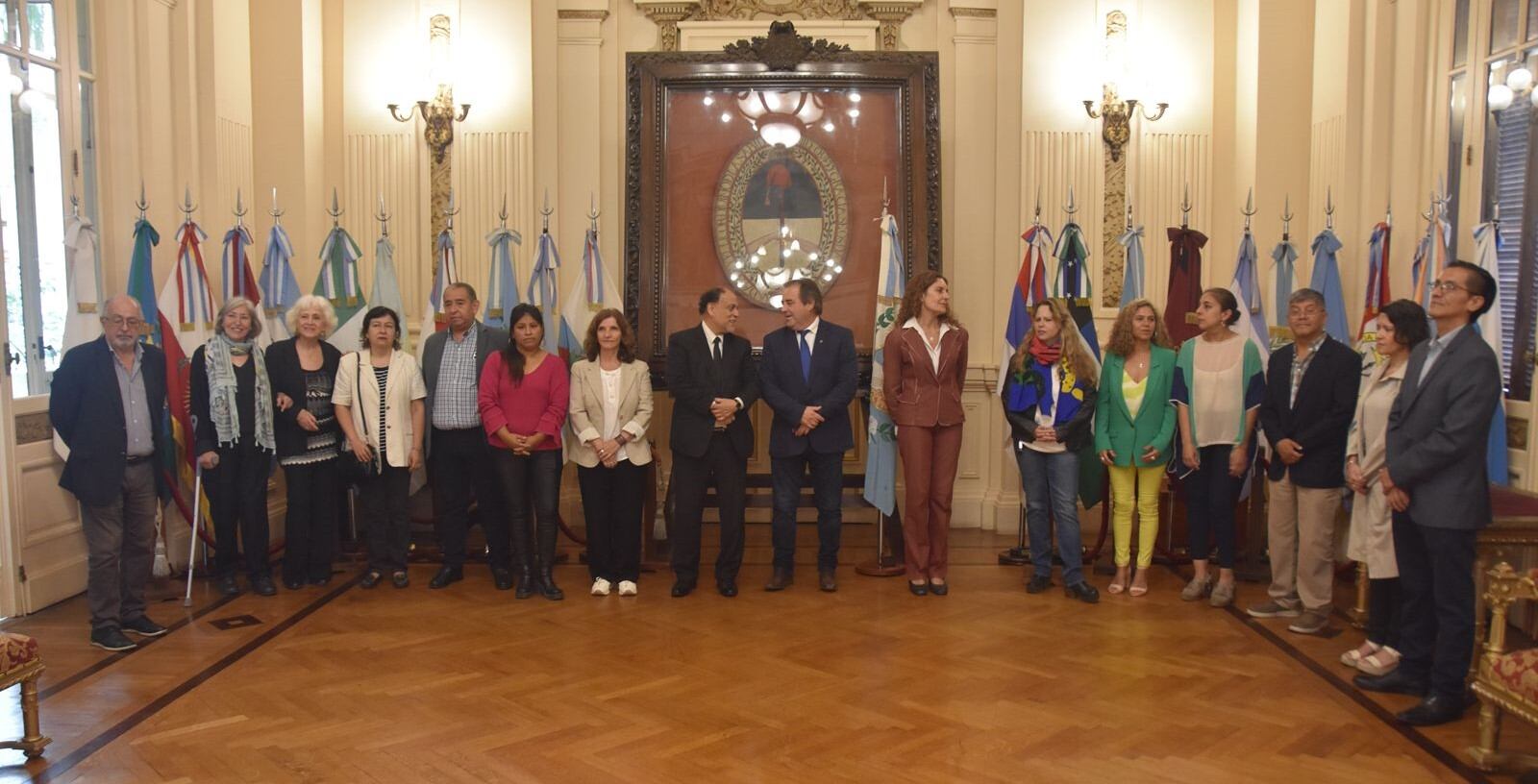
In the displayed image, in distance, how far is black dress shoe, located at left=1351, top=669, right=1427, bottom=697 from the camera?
420 centimetres

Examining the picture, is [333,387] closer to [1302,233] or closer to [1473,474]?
[1473,474]

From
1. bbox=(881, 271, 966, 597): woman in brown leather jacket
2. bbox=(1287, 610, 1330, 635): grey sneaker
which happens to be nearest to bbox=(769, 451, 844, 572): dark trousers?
bbox=(881, 271, 966, 597): woman in brown leather jacket

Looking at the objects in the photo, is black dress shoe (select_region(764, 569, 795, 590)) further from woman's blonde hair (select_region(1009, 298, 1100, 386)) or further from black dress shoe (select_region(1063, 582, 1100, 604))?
woman's blonde hair (select_region(1009, 298, 1100, 386))

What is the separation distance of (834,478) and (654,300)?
202 centimetres

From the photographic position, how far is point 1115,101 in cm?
747

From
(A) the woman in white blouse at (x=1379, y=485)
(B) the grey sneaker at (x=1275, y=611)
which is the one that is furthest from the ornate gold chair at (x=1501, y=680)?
(B) the grey sneaker at (x=1275, y=611)

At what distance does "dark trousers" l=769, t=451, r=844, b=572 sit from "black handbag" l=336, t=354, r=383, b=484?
2.03 meters

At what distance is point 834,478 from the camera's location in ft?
19.5

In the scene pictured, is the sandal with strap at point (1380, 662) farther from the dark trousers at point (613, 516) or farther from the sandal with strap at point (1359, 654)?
the dark trousers at point (613, 516)

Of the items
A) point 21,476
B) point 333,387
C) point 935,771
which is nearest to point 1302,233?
point 935,771

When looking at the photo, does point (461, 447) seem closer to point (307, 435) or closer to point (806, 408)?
point (307, 435)

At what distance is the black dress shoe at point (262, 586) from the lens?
19.0 ft

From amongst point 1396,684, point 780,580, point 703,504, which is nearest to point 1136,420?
point 1396,684

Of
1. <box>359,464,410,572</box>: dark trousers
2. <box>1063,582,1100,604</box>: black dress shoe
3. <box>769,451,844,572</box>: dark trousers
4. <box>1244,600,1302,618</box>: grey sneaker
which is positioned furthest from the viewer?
<box>359,464,410,572</box>: dark trousers
